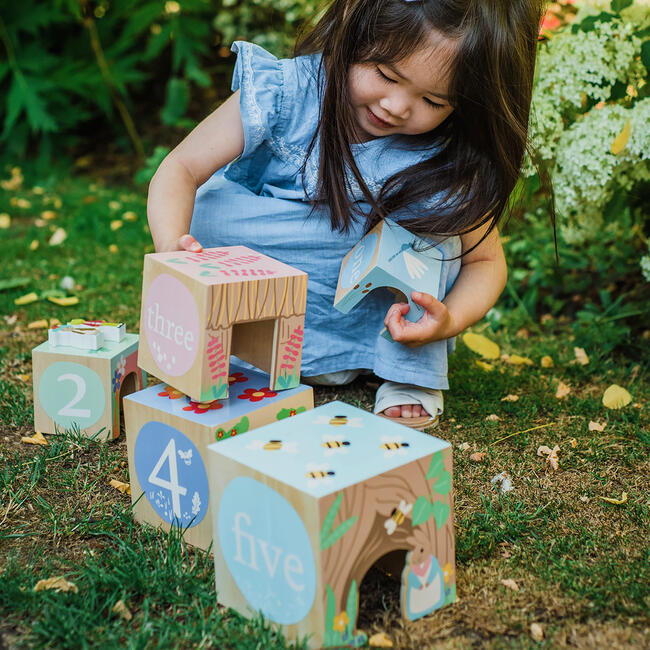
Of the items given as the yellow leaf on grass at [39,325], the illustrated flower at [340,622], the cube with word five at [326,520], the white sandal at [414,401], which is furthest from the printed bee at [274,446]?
the yellow leaf on grass at [39,325]

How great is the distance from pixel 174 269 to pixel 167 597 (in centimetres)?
53

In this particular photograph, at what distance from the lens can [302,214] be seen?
6.05ft

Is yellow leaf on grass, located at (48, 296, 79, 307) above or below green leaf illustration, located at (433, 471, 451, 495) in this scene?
below

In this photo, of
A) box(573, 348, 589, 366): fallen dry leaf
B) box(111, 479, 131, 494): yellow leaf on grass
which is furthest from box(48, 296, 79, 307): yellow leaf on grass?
box(573, 348, 589, 366): fallen dry leaf

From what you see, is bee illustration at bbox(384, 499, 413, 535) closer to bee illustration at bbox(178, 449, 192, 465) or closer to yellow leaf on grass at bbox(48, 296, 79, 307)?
bee illustration at bbox(178, 449, 192, 465)

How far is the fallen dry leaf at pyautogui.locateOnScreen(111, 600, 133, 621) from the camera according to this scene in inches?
46.0

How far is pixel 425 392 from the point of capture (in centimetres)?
183

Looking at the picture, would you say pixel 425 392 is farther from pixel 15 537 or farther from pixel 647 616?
pixel 15 537

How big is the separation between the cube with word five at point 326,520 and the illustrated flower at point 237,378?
0.87ft

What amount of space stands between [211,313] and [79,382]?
553 millimetres

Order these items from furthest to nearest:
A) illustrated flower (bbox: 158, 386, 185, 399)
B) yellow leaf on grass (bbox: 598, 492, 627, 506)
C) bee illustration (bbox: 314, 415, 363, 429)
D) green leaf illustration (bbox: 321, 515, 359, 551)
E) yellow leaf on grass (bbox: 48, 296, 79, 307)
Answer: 1. yellow leaf on grass (bbox: 48, 296, 79, 307)
2. yellow leaf on grass (bbox: 598, 492, 627, 506)
3. illustrated flower (bbox: 158, 386, 185, 399)
4. bee illustration (bbox: 314, 415, 363, 429)
5. green leaf illustration (bbox: 321, 515, 359, 551)

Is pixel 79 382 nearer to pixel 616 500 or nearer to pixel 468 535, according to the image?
pixel 468 535

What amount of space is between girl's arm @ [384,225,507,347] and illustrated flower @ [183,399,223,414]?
0.46 m

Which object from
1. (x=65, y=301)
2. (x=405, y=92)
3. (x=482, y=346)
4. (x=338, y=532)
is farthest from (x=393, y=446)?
(x=65, y=301)
